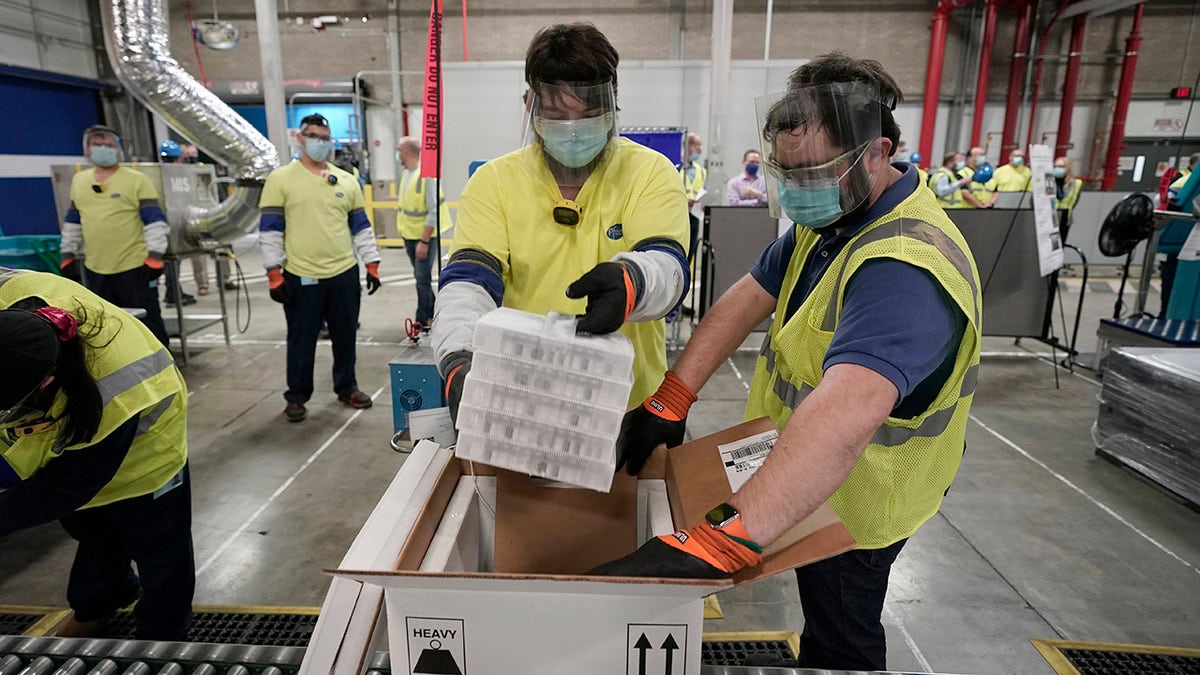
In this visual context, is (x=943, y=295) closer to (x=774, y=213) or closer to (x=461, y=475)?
(x=774, y=213)

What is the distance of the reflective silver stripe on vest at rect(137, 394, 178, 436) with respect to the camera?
164 centimetres

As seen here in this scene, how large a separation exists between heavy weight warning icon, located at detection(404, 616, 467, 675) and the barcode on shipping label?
1.56 ft

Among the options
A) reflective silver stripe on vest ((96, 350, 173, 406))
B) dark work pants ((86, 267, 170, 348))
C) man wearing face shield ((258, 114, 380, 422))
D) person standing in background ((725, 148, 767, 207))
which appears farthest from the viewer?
person standing in background ((725, 148, 767, 207))

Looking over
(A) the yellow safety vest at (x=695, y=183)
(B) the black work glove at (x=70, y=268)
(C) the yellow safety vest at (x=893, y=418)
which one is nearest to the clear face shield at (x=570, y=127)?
(C) the yellow safety vest at (x=893, y=418)

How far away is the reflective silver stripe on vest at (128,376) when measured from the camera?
1.50 metres

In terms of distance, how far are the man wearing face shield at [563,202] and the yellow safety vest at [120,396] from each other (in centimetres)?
85

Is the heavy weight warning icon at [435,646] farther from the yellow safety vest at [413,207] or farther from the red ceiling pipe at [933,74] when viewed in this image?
the red ceiling pipe at [933,74]

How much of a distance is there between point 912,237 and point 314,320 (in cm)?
364

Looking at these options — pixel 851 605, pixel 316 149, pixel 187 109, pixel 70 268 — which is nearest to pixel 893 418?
pixel 851 605

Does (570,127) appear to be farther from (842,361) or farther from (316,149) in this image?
(316,149)

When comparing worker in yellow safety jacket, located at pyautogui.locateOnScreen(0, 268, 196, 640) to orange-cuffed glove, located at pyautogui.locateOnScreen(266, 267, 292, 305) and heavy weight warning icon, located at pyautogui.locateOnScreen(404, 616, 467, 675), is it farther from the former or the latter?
orange-cuffed glove, located at pyautogui.locateOnScreen(266, 267, 292, 305)

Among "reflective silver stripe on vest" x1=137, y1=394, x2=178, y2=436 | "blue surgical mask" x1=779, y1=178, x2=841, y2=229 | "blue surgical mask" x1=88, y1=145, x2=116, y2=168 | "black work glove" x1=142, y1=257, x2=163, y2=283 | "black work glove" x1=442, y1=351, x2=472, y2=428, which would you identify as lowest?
"reflective silver stripe on vest" x1=137, y1=394, x2=178, y2=436

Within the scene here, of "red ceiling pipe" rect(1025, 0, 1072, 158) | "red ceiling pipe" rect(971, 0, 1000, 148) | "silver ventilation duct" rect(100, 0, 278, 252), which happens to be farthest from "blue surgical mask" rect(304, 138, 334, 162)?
"red ceiling pipe" rect(1025, 0, 1072, 158)

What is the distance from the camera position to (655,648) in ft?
Result: 2.63
